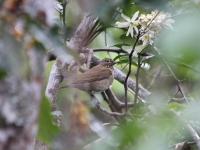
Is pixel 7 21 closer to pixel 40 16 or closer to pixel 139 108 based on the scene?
pixel 40 16

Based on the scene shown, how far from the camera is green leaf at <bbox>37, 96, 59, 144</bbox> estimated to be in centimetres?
123

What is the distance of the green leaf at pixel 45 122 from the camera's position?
123cm

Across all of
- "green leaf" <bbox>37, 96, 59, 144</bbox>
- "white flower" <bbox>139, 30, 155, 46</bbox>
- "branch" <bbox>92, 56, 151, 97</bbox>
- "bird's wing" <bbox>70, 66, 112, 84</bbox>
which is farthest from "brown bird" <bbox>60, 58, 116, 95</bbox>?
"green leaf" <bbox>37, 96, 59, 144</bbox>

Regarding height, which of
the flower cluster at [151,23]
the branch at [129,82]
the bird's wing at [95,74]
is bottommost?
the bird's wing at [95,74]

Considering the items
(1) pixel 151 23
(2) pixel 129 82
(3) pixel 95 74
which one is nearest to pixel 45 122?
(1) pixel 151 23

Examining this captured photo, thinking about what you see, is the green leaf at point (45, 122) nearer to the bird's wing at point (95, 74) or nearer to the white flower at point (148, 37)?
the white flower at point (148, 37)

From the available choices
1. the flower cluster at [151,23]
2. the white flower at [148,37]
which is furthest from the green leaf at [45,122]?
the white flower at [148,37]

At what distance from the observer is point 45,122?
1317 millimetres

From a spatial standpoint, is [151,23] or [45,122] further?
[151,23]

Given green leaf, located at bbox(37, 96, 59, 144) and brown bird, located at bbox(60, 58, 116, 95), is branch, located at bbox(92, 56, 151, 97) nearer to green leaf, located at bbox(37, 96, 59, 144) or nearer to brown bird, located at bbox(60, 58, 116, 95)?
brown bird, located at bbox(60, 58, 116, 95)

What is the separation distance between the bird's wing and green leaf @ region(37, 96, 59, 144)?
2.67m

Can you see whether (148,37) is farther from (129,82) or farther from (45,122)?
(45,122)

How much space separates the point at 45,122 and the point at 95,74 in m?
3.18

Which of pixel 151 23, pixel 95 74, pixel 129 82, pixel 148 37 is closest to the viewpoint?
pixel 151 23
